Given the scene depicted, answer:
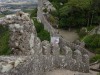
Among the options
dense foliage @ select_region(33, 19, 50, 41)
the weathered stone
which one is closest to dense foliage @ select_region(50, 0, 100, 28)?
dense foliage @ select_region(33, 19, 50, 41)

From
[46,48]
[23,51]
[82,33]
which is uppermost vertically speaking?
[23,51]

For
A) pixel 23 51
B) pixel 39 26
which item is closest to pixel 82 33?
pixel 39 26

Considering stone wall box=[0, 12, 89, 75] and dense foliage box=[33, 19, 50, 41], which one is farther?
dense foliage box=[33, 19, 50, 41]

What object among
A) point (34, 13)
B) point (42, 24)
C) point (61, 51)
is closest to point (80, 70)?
point (61, 51)

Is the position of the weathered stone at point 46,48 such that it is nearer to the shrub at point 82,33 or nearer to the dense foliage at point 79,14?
the shrub at point 82,33

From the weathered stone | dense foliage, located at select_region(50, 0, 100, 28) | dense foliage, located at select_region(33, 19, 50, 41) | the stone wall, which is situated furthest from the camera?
dense foliage, located at select_region(50, 0, 100, 28)

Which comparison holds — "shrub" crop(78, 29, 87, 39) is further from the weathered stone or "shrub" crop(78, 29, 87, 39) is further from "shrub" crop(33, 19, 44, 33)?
the weathered stone

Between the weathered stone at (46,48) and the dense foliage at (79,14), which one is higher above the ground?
the weathered stone at (46,48)

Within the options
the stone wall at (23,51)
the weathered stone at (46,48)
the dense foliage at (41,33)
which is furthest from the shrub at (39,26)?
the stone wall at (23,51)

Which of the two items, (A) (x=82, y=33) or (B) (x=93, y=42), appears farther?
(A) (x=82, y=33)

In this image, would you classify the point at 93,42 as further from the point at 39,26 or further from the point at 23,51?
the point at 23,51

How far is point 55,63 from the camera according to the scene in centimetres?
2286

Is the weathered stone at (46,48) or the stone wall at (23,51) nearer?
the stone wall at (23,51)

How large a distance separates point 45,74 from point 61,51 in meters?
3.69
